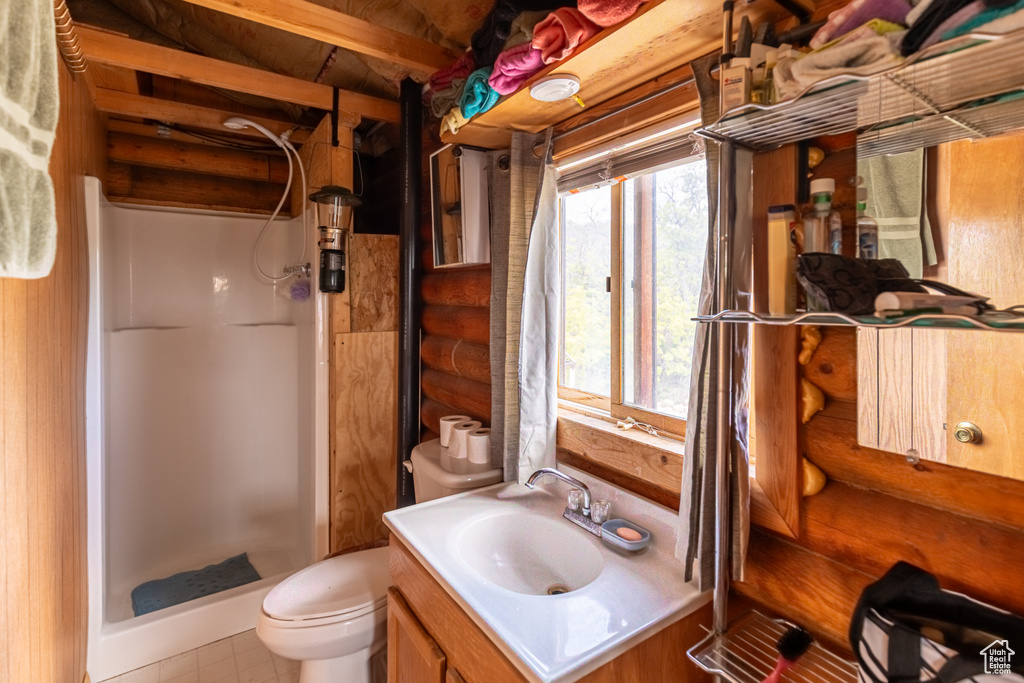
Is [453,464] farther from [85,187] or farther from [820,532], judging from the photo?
[85,187]

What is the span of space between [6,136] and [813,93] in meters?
1.13

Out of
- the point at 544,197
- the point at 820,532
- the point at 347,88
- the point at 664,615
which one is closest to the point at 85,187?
the point at 347,88

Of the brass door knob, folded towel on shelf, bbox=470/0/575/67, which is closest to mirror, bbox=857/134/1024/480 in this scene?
the brass door knob

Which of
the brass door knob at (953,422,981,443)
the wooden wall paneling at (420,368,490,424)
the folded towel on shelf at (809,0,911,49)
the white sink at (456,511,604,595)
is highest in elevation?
the folded towel on shelf at (809,0,911,49)

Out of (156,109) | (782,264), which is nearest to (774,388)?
(782,264)

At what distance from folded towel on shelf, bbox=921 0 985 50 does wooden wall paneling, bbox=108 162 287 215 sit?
118 inches

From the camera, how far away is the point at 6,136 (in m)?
0.67

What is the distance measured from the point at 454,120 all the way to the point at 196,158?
1.91 m

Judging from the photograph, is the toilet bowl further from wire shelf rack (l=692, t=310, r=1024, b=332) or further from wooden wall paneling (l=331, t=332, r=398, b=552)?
wire shelf rack (l=692, t=310, r=1024, b=332)

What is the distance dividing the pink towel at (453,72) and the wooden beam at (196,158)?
1.40m

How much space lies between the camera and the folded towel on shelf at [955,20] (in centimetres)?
57

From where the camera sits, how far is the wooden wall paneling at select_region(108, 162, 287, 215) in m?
2.59

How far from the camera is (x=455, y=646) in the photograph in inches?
42.4

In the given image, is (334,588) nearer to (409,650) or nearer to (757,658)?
(409,650)
